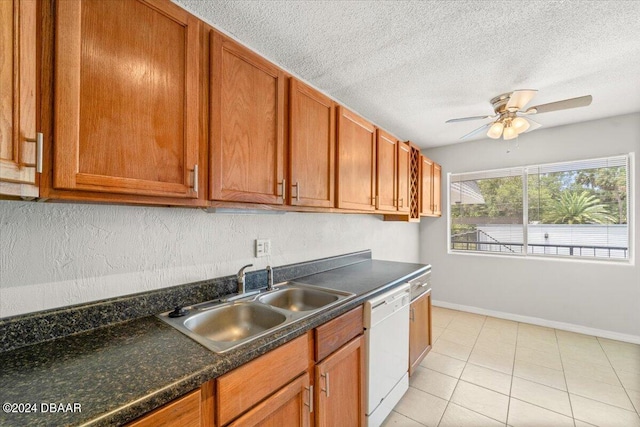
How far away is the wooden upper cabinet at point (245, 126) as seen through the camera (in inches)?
45.6

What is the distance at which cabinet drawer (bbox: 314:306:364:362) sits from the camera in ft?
4.13

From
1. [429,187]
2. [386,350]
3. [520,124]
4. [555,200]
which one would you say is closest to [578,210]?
[555,200]

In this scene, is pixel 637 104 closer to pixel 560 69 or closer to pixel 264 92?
pixel 560 69

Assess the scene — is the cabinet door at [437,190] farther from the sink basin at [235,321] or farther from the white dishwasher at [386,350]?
the sink basin at [235,321]

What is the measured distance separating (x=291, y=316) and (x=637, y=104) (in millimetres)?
3828

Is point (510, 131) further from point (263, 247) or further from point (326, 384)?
point (326, 384)

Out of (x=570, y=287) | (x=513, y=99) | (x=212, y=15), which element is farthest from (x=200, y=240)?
(x=570, y=287)

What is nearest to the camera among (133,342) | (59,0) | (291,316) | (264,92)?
(59,0)

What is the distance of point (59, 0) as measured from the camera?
2.53 ft

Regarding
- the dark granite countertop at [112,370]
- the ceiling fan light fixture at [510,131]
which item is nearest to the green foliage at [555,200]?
the ceiling fan light fixture at [510,131]

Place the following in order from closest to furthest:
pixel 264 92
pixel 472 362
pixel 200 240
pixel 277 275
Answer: pixel 264 92, pixel 200 240, pixel 277 275, pixel 472 362

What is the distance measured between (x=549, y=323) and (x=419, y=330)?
2.26 meters

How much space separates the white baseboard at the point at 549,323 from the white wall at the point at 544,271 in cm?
2

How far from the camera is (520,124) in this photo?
2266 millimetres
